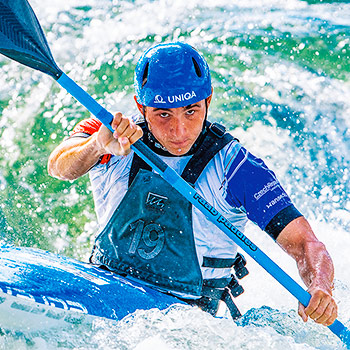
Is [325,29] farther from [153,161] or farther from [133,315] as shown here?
[133,315]

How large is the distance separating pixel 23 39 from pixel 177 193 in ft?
2.91

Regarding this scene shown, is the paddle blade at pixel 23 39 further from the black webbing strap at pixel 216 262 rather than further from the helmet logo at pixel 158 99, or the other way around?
the black webbing strap at pixel 216 262

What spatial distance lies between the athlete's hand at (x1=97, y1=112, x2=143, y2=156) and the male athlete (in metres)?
0.14

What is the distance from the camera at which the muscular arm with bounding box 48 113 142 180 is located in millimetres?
2229

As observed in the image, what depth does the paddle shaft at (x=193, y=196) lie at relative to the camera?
7.60ft

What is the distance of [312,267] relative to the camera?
2393mm

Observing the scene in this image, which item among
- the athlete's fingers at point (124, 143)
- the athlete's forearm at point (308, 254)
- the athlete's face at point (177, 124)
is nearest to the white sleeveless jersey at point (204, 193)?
the athlete's face at point (177, 124)

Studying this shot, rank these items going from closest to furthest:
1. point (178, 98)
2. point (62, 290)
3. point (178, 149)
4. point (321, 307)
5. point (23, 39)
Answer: point (62, 290), point (321, 307), point (23, 39), point (178, 98), point (178, 149)

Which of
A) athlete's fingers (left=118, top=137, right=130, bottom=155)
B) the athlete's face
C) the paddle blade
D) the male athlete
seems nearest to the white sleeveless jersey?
the male athlete

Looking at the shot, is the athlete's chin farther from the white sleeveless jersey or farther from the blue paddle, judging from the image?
the blue paddle

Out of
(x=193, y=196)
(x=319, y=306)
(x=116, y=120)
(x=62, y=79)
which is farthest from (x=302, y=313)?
(x=62, y=79)

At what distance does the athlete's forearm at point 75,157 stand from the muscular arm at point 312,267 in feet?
2.81

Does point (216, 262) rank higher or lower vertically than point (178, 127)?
lower

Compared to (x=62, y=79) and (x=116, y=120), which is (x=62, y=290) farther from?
Result: (x=62, y=79)
